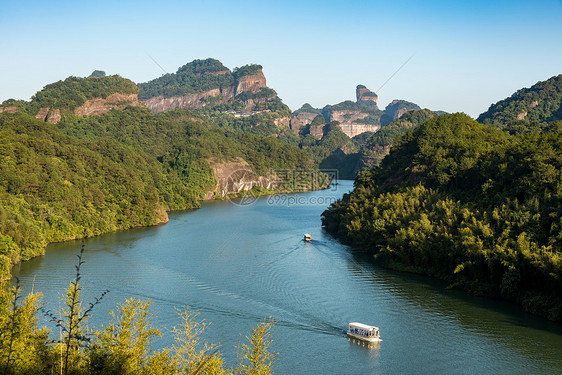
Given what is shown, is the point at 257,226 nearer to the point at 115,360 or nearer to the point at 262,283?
the point at 262,283

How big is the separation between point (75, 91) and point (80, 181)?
5791 centimetres

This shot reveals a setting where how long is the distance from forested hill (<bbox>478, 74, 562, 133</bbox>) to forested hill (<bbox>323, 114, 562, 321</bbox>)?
1998 inches

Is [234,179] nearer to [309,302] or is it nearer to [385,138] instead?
[385,138]

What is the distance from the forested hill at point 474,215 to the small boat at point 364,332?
8.31 m

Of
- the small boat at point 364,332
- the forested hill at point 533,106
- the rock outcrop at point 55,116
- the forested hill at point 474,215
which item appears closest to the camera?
the small boat at point 364,332

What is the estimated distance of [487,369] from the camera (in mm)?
19781

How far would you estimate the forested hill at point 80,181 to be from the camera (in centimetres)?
3866

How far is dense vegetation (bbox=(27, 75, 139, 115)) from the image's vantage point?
92.9 metres

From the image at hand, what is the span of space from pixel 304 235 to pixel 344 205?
6.35 m

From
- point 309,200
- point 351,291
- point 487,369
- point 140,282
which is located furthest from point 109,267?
point 309,200

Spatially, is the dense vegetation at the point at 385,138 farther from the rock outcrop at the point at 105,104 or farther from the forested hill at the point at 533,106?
the rock outcrop at the point at 105,104

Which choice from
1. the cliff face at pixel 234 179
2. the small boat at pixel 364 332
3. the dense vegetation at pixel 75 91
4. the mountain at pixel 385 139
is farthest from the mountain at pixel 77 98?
the small boat at pixel 364 332

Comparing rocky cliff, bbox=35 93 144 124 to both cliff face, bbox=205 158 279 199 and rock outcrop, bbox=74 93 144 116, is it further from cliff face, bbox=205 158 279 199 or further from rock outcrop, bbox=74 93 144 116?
cliff face, bbox=205 158 279 199

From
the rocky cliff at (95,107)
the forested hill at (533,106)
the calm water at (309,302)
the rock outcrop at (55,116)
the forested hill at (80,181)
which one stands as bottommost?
the calm water at (309,302)
